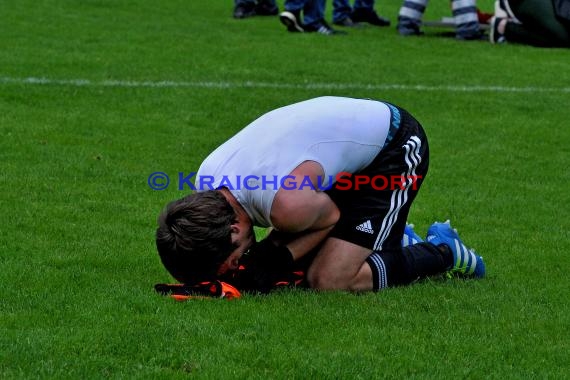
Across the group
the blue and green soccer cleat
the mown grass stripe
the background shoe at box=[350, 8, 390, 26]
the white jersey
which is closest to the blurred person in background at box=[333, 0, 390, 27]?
the background shoe at box=[350, 8, 390, 26]

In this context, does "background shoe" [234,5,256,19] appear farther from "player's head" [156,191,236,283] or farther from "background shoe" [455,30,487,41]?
"player's head" [156,191,236,283]

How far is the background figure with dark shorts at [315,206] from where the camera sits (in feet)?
17.4

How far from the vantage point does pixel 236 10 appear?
54.5 ft

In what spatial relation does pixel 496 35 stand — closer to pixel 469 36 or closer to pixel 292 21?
pixel 469 36

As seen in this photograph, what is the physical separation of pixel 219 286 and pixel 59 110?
5237 mm

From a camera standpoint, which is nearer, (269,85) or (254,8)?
(269,85)

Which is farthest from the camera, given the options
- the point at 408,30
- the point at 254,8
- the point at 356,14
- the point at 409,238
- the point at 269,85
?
the point at 254,8

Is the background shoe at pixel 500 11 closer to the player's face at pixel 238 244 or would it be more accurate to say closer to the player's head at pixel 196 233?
the player's face at pixel 238 244

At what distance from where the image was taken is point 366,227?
5.77m

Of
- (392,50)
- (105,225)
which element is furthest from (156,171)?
(392,50)

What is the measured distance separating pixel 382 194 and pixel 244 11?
1127cm

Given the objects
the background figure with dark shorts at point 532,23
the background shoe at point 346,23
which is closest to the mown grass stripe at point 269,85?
the background figure with dark shorts at point 532,23

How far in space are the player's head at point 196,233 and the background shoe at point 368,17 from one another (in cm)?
1141

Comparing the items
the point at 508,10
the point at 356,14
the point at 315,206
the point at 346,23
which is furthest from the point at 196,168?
the point at 356,14
